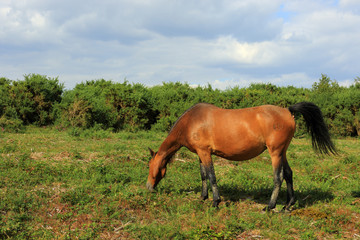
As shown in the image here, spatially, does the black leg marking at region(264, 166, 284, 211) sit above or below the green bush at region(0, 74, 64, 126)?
below

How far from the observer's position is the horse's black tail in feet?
23.8

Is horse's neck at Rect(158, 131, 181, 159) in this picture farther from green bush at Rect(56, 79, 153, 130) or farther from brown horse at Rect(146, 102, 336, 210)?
green bush at Rect(56, 79, 153, 130)

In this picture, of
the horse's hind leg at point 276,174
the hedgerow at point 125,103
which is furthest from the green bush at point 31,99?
the horse's hind leg at point 276,174

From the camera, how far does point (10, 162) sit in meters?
9.25

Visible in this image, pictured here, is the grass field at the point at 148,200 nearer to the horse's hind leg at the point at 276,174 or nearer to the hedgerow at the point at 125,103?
the horse's hind leg at the point at 276,174

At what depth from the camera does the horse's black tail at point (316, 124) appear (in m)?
7.24

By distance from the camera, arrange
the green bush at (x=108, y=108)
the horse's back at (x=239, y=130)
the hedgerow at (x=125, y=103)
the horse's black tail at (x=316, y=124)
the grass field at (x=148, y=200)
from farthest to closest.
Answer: the hedgerow at (x=125, y=103) < the green bush at (x=108, y=108) < the horse's black tail at (x=316, y=124) < the horse's back at (x=239, y=130) < the grass field at (x=148, y=200)

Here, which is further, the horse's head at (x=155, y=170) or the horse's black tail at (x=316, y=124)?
the horse's head at (x=155, y=170)

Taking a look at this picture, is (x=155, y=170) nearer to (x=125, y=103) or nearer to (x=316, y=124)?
(x=316, y=124)

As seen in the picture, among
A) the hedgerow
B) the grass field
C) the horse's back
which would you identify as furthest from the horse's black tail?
the hedgerow

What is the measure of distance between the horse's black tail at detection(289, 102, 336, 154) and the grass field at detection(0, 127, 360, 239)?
4.80 feet

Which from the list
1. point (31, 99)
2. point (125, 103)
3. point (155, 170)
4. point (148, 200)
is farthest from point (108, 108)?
point (148, 200)

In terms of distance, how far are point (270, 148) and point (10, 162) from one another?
752cm

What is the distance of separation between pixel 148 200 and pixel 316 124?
436 cm
